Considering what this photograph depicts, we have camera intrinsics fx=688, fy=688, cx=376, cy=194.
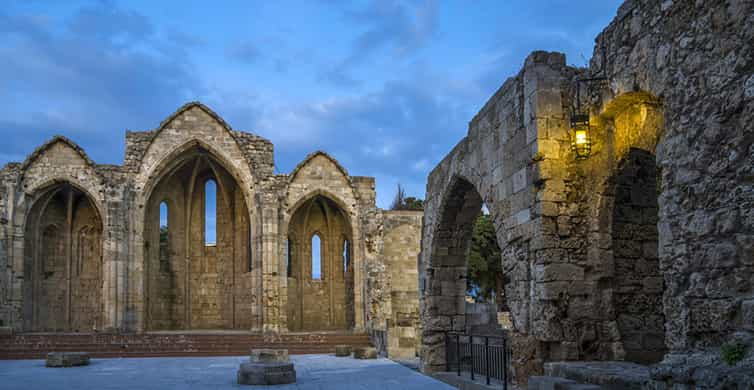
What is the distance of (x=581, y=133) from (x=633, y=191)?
3.77 feet

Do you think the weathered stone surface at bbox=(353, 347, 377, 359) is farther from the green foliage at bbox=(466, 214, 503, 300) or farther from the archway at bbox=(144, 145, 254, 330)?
the green foliage at bbox=(466, 214, 503, 300)

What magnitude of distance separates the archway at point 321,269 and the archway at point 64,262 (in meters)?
7.93

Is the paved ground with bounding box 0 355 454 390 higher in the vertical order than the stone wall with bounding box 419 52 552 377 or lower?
lower

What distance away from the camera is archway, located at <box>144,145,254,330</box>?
92.5 feet

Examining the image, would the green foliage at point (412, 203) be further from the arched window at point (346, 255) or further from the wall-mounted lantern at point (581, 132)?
the wall-mounted lantern at point (581, 132)

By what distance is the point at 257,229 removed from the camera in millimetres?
25547

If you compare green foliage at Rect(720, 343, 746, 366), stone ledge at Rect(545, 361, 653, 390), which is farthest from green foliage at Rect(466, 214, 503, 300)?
green foliage at Rect(720, 343, 746, 366)

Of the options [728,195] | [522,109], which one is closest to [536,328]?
[522,109]

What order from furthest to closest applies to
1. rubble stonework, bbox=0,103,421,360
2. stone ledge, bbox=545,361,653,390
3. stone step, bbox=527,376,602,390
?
1. rubble stonework, bbox=0,103,421,360
2. stone step, bbox=527,376,602,390
3. stone ledge, bbox=545,361,653,390

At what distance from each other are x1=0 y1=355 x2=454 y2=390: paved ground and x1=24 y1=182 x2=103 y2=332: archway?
829 centimetres

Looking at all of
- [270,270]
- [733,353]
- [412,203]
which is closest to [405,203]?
[412,203]

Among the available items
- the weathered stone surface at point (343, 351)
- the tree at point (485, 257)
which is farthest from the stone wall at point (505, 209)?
the tree at point (485, 257)

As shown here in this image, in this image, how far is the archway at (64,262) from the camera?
2547 centimetres

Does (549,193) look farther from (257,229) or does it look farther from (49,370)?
(257,229)
